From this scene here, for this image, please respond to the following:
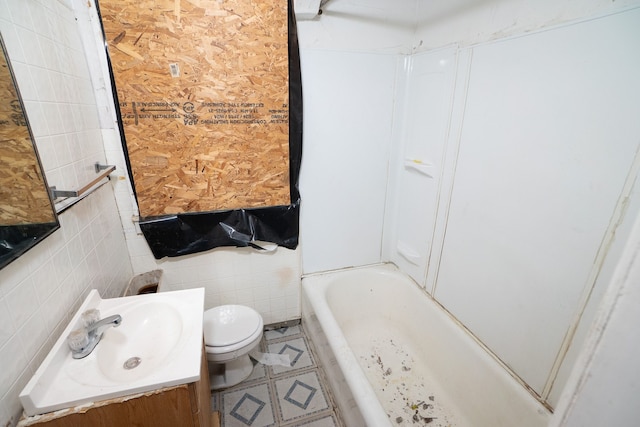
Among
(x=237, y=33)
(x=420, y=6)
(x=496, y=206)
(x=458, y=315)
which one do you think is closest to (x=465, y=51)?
(x=420, y=6)

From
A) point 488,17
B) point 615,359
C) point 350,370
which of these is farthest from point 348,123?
point 615,359

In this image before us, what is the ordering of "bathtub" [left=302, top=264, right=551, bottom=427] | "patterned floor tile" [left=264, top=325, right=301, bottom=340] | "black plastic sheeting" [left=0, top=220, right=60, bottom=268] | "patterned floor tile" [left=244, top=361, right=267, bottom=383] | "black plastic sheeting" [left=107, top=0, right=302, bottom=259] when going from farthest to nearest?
"patterned floor tile" [left=264, top=325, right=301, bottom=340], "patterned floor tile" [left=244, top=361, right=267, bottom=383], "black plastic sheeting" [left=107, top=0, right=302, bottom=259], "bathtub" [left=302, top=264, right=551, bottom=427], "black plastic sheeting" [left=0, top=220, right=60, bottom=268]

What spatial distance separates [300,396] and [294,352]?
1.07 ft

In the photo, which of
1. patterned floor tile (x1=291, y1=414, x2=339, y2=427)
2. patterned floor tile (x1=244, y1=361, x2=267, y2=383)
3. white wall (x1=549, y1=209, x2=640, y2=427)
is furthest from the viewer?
patterned floor tile (x1=244, y1=361, x2=267, y2=383)

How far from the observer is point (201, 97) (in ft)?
5.08

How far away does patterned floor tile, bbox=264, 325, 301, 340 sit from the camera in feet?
7.01

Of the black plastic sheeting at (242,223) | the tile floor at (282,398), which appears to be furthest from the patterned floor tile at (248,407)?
the black plastic sheeting at (242,223)

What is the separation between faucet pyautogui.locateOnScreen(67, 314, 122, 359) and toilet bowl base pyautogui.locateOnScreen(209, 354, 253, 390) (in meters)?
0.88

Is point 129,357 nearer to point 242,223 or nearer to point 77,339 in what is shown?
point 77,339

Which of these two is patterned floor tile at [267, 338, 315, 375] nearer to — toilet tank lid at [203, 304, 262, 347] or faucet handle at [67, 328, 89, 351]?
toilet tank lid at [203, 304, 262, 347]

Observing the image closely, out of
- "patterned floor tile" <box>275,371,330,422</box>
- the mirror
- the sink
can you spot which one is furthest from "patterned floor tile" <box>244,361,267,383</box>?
the mirror

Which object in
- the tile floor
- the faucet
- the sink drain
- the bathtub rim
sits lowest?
the tile floor

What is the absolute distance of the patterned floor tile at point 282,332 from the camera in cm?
214

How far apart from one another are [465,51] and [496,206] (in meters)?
0.79
